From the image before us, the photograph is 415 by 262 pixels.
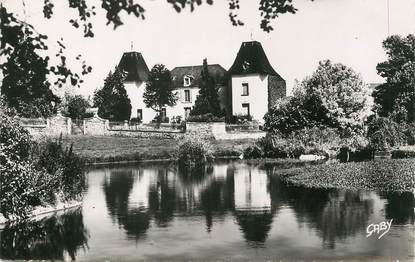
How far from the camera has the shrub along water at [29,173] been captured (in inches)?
448

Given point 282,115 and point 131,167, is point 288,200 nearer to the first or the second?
point 131,167

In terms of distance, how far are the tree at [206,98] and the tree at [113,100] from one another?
5717mm

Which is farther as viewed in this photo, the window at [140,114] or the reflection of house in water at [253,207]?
the window at [140,114]

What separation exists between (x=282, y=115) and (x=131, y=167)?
26.9 ft

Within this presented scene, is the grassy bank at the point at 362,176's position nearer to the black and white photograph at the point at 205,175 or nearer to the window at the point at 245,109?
the black and white photograph at the point at 205,175

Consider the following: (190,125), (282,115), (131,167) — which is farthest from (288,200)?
(190,125)

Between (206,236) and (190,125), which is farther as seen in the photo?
(190,125)

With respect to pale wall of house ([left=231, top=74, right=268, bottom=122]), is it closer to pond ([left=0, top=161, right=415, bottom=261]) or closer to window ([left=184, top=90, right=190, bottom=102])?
window ([left=184, top=90, right=190, bottom=102])

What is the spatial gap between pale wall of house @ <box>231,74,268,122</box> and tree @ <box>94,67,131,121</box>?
9737mm

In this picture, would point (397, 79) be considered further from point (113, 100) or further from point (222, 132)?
point (113, 100)

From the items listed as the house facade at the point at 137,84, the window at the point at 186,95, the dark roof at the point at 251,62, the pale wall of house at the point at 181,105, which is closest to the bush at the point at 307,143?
the dark roof at the point at 251,62

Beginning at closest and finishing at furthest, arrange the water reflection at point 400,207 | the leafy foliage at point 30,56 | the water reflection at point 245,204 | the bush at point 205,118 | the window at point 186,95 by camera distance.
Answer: the leafy foliage at point 30,56 → the water reflection at point 400,207 → the water reflection at point 245,204 → the bush at point 205,118 → the window at point 186,95

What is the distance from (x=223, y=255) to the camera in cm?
864

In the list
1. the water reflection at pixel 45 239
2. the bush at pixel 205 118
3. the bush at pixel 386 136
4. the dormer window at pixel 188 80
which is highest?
the dormer window at pixel 188 80
